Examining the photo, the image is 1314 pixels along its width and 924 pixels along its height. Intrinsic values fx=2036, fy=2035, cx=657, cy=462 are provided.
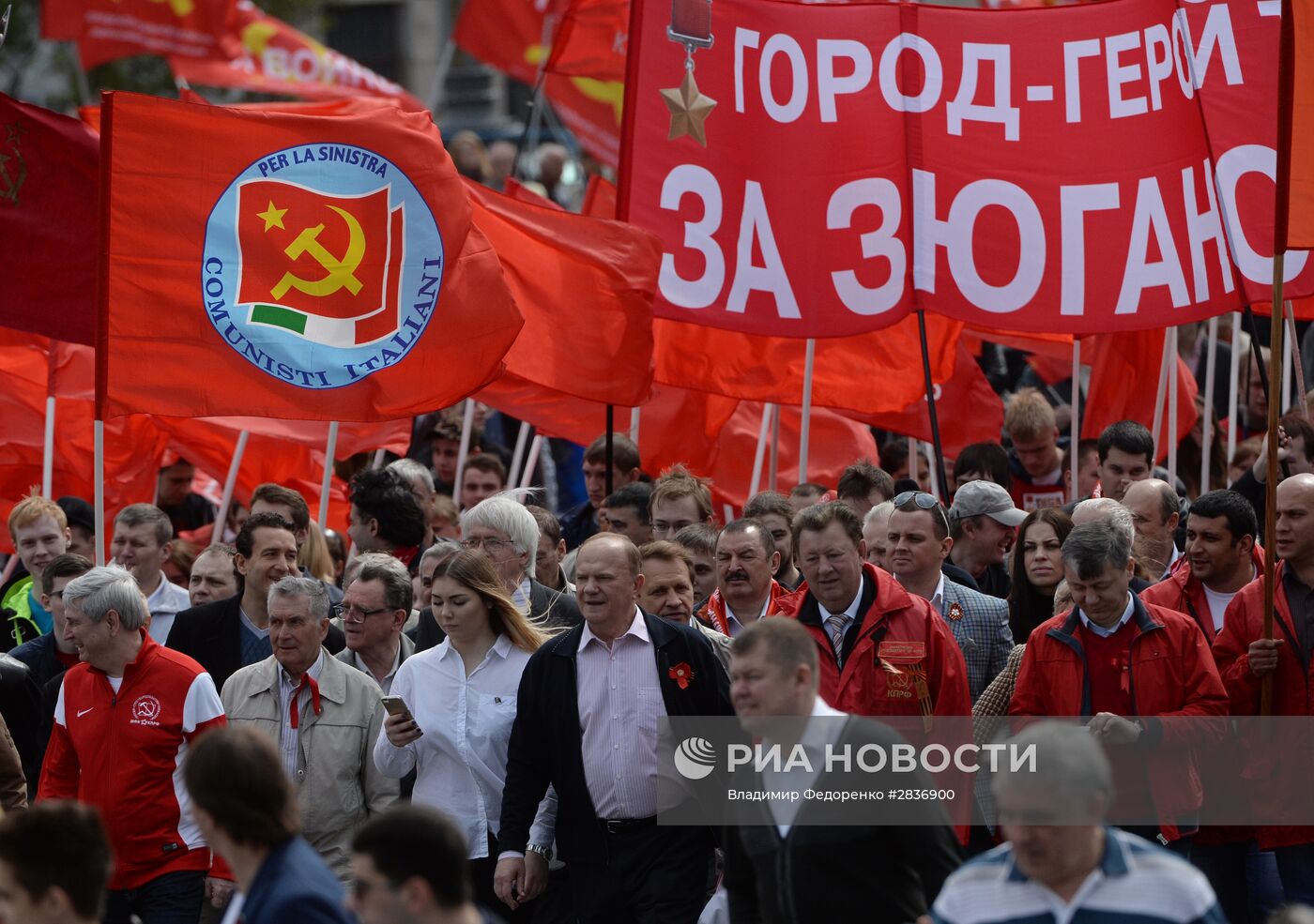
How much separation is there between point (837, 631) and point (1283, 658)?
5.60ft

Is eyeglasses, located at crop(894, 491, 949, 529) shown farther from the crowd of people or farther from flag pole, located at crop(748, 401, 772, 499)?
flag pole, located at crop(748, 401, 772, 499)

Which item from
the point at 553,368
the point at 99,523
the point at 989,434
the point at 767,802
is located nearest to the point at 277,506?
the point at 99,523

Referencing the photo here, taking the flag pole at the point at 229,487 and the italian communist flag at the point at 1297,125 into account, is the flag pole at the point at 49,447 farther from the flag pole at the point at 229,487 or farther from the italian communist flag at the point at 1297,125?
the italian communist flag at the point at 1297,125

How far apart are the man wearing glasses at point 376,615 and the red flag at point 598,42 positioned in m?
7.51

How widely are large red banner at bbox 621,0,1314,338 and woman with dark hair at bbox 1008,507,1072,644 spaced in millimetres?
1899

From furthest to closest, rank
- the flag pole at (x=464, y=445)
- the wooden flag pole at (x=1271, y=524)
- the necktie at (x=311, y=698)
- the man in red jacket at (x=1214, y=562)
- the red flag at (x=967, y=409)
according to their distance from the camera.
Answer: the red flag at (x=967, y=409) < the flag pole at (x=464, y=445) < the man in red jacket at (x=1214, y=562) < the necktie at (x=311, y=698) < the wooden flag pole at (x=1271, y=524)

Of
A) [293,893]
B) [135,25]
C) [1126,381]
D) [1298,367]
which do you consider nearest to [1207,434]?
[1126,381]

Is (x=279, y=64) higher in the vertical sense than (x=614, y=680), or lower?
higher

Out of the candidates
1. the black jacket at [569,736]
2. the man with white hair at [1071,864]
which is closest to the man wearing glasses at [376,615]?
the black jacket at [569,736]

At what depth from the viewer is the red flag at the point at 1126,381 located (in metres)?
12.4

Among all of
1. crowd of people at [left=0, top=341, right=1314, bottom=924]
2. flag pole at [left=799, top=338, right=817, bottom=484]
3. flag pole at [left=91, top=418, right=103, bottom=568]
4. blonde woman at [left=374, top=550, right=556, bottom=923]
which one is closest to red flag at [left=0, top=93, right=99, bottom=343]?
flag pole at [left=91, top=418, right=103, bottom=568]

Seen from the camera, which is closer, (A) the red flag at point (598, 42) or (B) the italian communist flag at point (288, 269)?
(B) the italian communist flag at point (288, 269)

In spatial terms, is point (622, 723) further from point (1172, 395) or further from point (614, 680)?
point (1172, 395)

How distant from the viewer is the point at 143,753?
7.52 m
